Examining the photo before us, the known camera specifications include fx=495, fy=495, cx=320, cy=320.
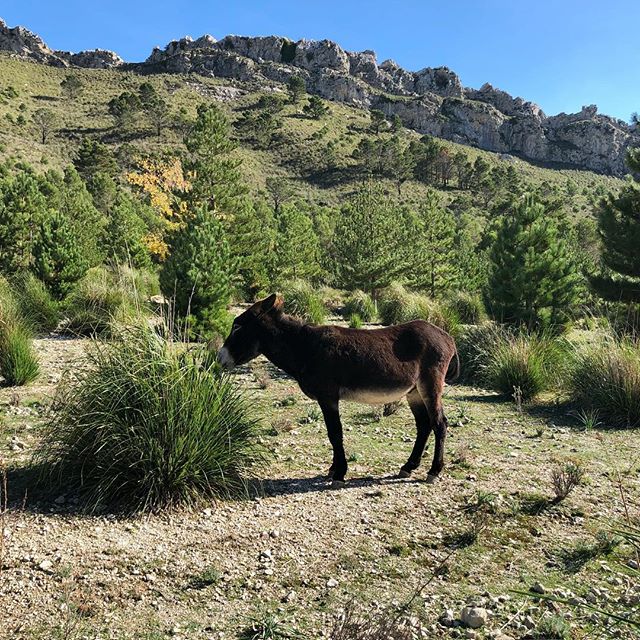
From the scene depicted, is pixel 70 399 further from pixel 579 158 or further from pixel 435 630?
pixel 579 158

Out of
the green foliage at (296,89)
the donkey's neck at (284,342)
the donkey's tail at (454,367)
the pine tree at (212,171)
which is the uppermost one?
the green foliage at (296,89)

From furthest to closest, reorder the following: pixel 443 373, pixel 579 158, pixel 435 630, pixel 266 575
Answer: pixel 579 158
pixel 443 373
pixel 266 575
pixel 435 630

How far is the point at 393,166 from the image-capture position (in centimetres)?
7756

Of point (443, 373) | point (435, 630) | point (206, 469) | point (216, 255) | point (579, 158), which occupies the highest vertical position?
point (579, 158)

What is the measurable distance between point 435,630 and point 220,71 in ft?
464

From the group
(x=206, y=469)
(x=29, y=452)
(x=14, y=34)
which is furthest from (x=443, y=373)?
(x=14, y=34)

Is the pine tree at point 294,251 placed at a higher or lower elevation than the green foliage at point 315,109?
lower

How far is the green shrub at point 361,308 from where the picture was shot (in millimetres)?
19266

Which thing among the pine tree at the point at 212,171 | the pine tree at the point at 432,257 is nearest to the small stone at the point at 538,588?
the pine tree at the point at 432,257

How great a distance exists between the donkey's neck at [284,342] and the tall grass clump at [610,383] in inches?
205

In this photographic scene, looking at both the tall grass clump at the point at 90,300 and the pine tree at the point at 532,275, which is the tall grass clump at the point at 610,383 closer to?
the pine tree at the point at 532,275

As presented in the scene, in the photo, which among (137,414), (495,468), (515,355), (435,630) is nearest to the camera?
(435,630)

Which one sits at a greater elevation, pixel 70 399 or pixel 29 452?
pixel 70 399

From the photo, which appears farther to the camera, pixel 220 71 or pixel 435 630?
pixel 220 71
